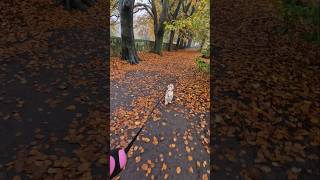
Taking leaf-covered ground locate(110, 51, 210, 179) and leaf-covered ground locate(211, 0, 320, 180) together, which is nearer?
leaf-covered ground locate(211, 0, 320, 180)

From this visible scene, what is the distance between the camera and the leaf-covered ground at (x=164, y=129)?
14.2 feet

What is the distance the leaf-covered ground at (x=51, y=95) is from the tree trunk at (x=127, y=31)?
3.68 feet

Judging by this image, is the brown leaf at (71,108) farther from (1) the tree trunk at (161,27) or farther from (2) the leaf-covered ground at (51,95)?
(1) the tree trunk at (161,27)

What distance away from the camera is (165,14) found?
61.6ft

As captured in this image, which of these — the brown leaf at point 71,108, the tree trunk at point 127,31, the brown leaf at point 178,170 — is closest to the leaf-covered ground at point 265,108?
the brown leaf at point 178,170

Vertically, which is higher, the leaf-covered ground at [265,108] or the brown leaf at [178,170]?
the leaf-covered ground at [265,108]

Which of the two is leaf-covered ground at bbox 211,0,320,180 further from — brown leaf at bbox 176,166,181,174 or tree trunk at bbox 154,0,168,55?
tree trunk at bbox 154,0,168,55

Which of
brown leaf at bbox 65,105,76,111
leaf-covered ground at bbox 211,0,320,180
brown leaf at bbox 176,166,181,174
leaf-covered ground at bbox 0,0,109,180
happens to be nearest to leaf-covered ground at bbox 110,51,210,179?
brown leaf at bbox 176,166,181,174

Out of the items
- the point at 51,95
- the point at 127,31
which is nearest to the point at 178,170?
the point at 51,95

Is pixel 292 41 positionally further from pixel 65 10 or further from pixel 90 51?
pixel 65 10

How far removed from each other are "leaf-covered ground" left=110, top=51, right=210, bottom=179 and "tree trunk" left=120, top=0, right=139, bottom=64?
3.99 m

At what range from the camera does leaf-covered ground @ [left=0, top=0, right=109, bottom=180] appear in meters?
4.22

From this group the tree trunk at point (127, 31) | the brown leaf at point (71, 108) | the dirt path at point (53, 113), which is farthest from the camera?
the tree trunk at point (127, 31)

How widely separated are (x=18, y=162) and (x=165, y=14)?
53.1 ft
